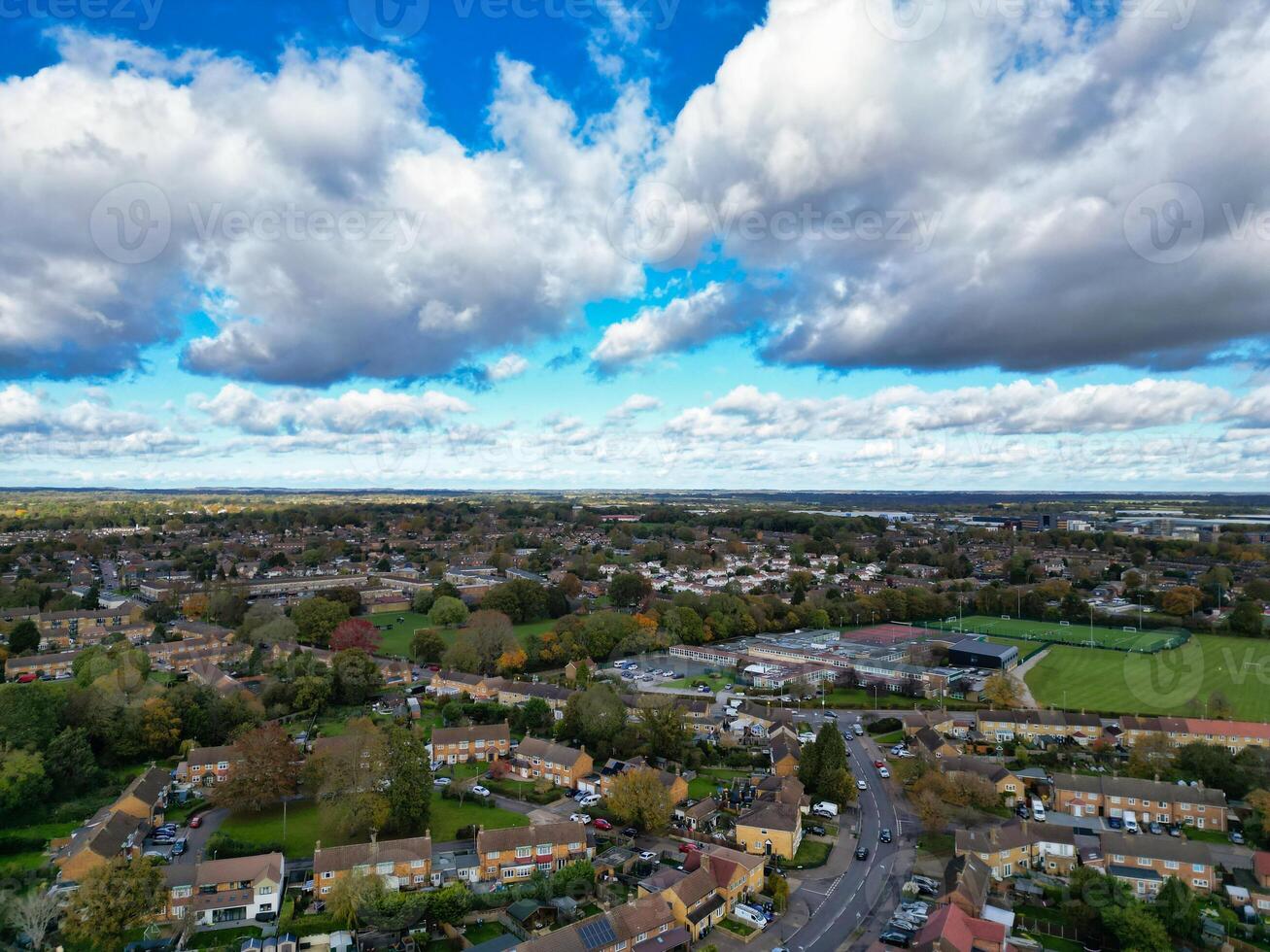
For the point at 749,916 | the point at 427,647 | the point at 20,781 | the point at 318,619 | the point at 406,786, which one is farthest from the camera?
the point at 318,619

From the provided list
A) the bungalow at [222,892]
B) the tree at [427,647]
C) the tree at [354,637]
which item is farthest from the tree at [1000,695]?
the tree at [354,637]

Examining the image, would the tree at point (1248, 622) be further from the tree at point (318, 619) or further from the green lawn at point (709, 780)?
the tree at point (318, 619)

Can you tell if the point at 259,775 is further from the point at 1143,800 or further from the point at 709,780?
the point at 1143,800

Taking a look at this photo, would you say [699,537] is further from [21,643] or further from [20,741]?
[20,741]

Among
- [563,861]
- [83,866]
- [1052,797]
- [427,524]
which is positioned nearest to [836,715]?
[1052,797]

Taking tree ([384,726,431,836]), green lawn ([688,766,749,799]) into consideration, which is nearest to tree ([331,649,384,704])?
tree ([384,726,431,836])

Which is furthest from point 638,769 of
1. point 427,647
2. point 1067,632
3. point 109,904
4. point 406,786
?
point 1067,632
